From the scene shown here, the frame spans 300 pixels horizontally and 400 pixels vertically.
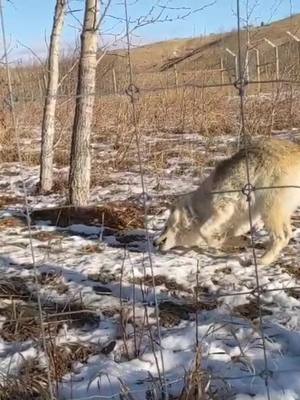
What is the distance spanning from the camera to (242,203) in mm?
5629

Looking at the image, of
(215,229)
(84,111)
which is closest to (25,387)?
(215,229)

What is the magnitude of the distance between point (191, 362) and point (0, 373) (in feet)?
3.51

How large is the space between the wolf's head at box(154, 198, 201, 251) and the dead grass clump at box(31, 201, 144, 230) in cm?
54

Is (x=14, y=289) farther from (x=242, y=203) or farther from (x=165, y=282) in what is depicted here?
(x=242, y=203)

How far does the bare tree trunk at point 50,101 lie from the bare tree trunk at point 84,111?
1.06 meters

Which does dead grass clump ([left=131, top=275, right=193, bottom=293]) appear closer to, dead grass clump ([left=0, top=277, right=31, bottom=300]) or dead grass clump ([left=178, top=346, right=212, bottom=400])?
dead grass clump ([left=0, top=277, right=31, bottom=300])

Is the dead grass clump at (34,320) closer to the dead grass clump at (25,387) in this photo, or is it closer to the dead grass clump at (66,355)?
the dead grass clump at (66,355)

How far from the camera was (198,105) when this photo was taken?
12.0 metres

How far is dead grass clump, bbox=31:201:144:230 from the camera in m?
6.44

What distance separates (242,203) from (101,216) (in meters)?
1.81

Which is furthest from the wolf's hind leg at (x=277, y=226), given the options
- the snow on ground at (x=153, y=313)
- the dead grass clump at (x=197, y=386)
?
the dead grass clump at (x=197, y=386)

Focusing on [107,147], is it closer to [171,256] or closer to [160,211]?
[160,211]

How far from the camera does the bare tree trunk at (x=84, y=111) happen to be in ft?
21.6

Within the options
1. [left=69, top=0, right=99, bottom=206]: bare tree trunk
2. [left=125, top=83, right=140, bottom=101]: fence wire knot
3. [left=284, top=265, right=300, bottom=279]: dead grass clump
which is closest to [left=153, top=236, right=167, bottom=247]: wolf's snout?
[left=284, top=265, right=300, bottom=279]: dead grass clump
